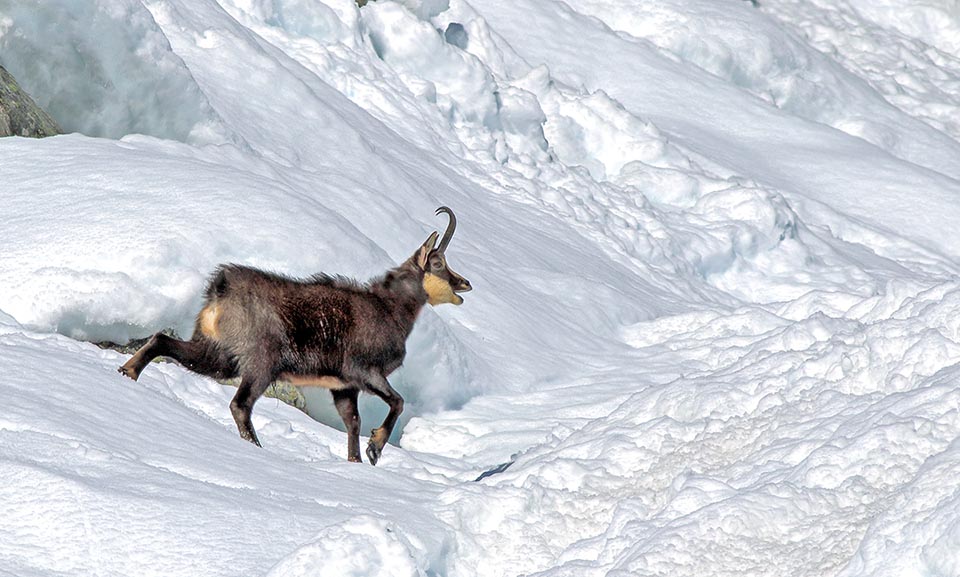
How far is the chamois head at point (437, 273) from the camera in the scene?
30.0 feet

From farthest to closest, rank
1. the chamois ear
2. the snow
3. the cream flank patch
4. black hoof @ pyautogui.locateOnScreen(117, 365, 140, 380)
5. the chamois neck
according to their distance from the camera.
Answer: the chamois ear, the chamois neck, the cream flank patch, black hoof @ pyautogui.locateOnScreen(117, 365, 140, 380), the snow

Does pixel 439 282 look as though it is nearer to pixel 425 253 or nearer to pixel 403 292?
pixel 425 253

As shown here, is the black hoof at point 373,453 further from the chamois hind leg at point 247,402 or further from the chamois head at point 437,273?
the chamois head at point 437,273

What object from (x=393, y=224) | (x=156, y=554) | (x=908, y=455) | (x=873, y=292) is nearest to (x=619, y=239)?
(x=873, y=292)

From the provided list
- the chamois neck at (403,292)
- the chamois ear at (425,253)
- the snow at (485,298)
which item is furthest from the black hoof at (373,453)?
the chamois ear at (425,253)

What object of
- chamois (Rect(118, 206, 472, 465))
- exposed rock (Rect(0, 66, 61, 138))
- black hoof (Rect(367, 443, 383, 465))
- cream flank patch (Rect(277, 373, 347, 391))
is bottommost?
black hoof (Rect(367, 443, 383, 465))

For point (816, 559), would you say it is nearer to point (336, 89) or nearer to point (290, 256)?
point (290, 256)

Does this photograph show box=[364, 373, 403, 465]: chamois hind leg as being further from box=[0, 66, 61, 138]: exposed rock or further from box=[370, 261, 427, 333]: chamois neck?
box=[0, 66, 61, 138]: exposed rock

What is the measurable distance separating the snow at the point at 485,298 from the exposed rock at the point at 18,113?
0.40m

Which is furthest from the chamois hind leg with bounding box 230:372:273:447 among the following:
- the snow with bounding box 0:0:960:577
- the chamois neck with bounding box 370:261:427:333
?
the chamois neck with bounding box 370:261:427:333

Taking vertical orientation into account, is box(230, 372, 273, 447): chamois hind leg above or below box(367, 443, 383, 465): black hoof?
above

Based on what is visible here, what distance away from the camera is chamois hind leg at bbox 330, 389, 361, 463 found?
→ 821 cm

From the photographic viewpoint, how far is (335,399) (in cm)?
849

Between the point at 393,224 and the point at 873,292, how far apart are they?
23.4ft
